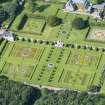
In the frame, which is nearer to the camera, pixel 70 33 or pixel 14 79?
pixel 14 79

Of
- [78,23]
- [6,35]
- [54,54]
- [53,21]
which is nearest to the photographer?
[54,54]

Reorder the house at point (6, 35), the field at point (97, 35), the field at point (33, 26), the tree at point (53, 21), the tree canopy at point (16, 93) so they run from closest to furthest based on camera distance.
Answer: the tree canopy at point (16, 93) → the field at point (97, 35) → the house at point (6, 35) → the tree at point (53, 21) → the field at point (33, 26)

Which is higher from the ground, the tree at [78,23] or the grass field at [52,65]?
the tree at [78,23]

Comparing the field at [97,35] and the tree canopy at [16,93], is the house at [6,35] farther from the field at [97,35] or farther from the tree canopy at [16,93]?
the field at [97,35]

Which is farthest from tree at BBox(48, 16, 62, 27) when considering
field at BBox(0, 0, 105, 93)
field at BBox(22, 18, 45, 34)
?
field at BBox(22, 18, 45, 34)

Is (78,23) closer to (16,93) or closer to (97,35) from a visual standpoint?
(97,35)

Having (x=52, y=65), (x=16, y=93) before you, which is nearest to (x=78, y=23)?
(x=52, y=65)

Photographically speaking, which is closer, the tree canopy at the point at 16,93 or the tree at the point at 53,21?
the tree canopy at the point at 16,93

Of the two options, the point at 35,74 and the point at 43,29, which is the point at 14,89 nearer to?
the point at 35,74

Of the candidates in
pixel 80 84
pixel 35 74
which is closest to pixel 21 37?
pixel 35 74

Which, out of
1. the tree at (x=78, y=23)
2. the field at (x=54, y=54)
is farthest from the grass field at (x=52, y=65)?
the tree at (x=78, y=23)

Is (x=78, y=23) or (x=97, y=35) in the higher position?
(x=78, y=23)
